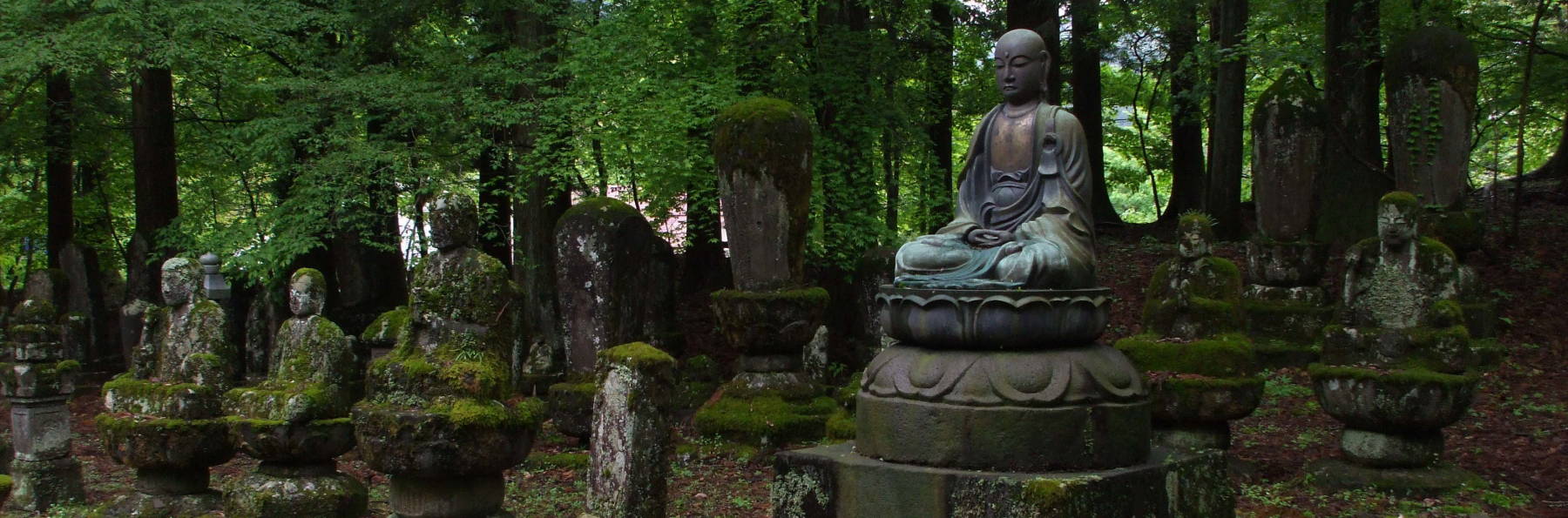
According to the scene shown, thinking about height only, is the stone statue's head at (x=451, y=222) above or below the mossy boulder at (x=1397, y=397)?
above

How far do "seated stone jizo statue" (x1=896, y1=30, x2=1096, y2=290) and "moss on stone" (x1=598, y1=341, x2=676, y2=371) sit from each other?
61.3 inches

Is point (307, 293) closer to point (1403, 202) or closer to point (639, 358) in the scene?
point (639, 358)

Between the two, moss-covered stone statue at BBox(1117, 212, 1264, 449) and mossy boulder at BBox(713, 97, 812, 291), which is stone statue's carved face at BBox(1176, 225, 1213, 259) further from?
mossy boulder at BBox(713, 97, 812, 291)

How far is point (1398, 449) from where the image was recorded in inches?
319

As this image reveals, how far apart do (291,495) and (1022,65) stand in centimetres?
546

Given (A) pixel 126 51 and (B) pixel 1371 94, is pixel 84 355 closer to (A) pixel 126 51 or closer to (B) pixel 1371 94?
(A) pixel 126 51

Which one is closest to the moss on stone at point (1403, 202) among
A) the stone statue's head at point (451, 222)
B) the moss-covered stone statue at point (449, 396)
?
the moss-covered stone statue at point (449, 396)

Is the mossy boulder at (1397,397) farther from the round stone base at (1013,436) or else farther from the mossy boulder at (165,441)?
the mossy boulder at (165,441)

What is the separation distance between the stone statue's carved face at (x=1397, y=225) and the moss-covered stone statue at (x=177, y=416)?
8.43 metres

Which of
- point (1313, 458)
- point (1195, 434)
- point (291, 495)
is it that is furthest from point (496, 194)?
point (1313, 458)

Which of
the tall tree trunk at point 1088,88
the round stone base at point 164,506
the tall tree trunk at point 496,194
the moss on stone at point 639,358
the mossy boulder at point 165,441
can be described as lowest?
the round stone base at point 164,506

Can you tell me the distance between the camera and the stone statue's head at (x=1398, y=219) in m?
8.52

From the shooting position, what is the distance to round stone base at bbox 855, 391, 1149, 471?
5430mm

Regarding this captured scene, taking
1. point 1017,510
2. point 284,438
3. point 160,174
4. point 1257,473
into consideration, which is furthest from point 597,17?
point 1017,510
